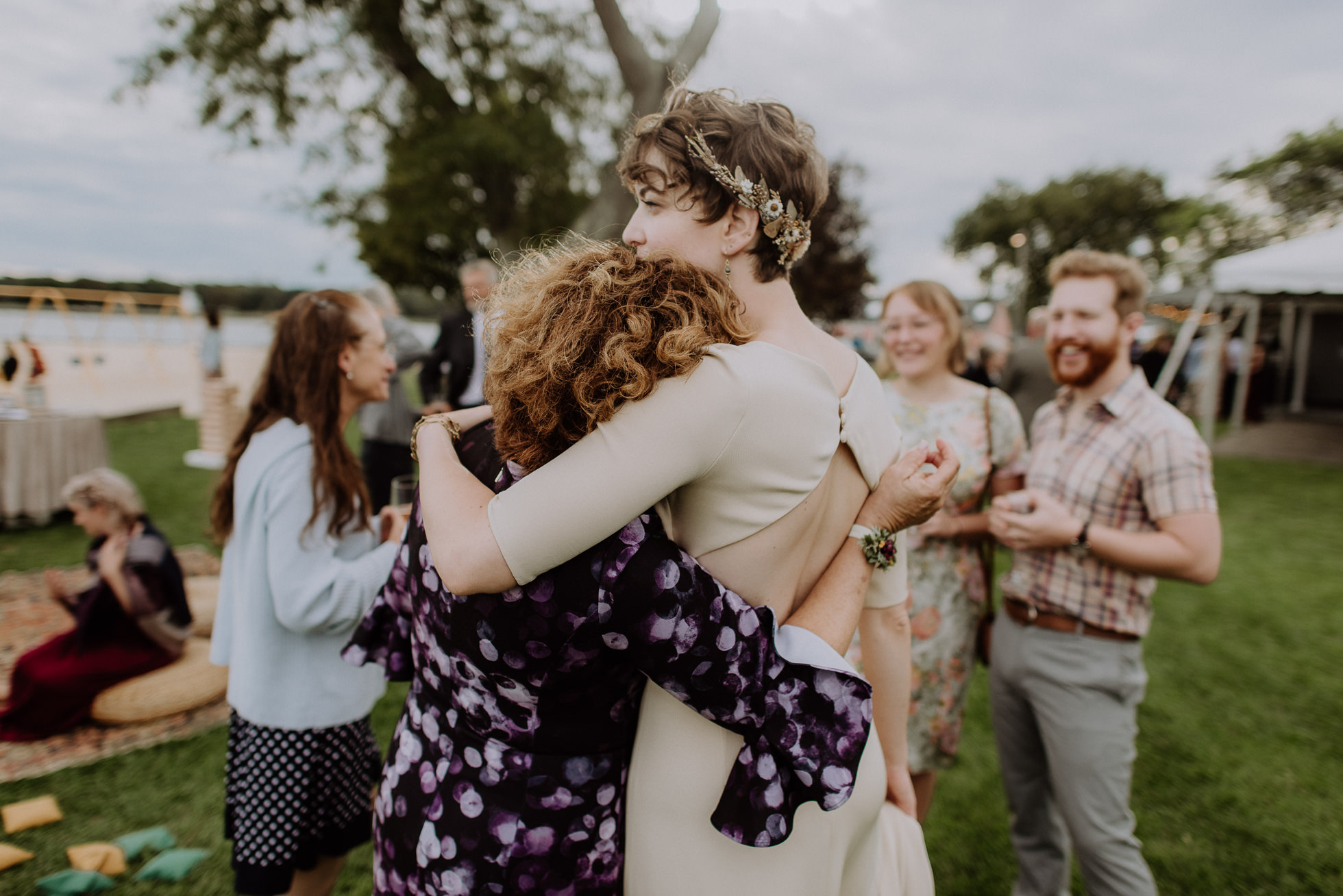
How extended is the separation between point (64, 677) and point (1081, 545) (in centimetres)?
490

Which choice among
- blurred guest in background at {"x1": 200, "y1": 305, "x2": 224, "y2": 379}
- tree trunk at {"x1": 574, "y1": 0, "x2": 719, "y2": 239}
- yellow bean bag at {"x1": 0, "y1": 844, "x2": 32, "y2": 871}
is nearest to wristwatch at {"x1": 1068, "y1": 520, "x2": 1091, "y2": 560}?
yellow bean bag at {"x1": 0, "y1": 844, "x2": 32, "y2": 871}

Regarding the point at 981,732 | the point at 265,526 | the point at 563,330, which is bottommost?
the point at 981,732

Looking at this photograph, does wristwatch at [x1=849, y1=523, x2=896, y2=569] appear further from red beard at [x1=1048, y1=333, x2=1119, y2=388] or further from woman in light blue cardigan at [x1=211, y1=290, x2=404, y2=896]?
red beard at [x1=1048, y1=333, x2=1119, y2=388]

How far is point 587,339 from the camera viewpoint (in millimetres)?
1011

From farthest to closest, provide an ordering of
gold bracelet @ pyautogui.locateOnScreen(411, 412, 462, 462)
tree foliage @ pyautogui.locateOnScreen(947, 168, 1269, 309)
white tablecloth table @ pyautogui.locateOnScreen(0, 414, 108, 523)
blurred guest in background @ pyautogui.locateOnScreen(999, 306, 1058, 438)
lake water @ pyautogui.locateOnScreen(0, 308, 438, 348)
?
tree foliage @ pyautogui.locateOnScreen(947, 168, 1269, 309)
lake water @ pyautogui.locateOnScreen(0, 308, 438, 348)
white tablecloth table @ pyautogui.locateOnScreen(0, 414, 108, 523)
blurred guest in background @ pyautogui.locateOnScreen(999, 306, 1058, 438)
gold bracelet @ pyautogui.locateOnScreen(411, 412, 462, 462)

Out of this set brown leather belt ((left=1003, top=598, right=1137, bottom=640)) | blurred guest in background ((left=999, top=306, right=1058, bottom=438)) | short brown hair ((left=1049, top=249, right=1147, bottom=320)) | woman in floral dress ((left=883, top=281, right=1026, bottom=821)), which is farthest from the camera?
blurred guest in background ((left=999, top=306, right=1058, bottom=438))

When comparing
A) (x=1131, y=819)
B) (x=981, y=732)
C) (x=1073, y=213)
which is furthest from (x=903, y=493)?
(x=1073, y=213)

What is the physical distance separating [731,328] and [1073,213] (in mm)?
47185

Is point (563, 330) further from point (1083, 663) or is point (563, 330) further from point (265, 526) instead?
point (1083, 663)

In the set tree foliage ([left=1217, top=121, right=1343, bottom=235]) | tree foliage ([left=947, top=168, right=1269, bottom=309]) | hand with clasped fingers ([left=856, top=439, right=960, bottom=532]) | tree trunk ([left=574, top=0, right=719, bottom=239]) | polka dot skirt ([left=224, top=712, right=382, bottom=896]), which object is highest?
tree foliage ([left=947, top=168, right=1269, bottom=309])

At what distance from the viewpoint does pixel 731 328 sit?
43.9 inches

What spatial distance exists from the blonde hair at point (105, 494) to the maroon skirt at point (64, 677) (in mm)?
648

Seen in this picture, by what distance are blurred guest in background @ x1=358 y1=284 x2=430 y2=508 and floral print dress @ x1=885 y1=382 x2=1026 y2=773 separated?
4464mm

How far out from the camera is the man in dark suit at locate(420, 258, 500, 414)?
627 centimetres
